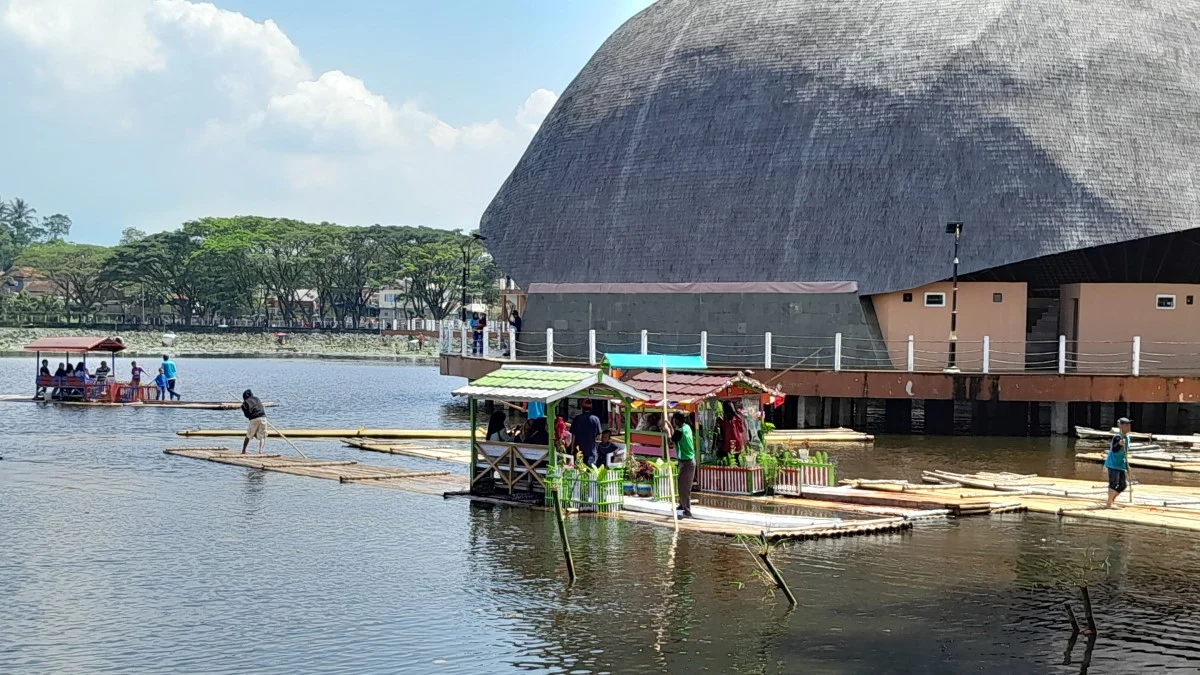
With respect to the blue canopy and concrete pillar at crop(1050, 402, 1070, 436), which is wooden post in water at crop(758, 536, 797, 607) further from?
concrete pillar at crop(1050, 402, 1070, 436)

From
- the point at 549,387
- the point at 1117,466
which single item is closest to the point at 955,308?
the point at 1117,466

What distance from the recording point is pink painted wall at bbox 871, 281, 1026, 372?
43.3 meters

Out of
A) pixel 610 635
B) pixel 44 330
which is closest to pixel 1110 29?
pixel 610 635

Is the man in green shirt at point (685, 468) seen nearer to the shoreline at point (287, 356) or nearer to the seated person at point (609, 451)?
the seated person at point (609, 451)

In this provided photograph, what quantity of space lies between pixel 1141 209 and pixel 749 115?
1224cm

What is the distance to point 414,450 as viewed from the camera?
35125 mm

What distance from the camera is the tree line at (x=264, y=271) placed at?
129 metres

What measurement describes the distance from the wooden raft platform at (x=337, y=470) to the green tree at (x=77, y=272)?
331 ft

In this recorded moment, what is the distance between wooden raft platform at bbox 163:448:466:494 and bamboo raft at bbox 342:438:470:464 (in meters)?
2.12

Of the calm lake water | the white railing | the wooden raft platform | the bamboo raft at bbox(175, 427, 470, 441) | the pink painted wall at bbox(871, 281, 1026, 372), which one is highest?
the pink painted wall at bbox(871, 281, 1026, 372)

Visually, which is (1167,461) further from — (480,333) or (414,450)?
(480,333)

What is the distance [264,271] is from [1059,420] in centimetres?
9948

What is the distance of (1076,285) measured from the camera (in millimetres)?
44719

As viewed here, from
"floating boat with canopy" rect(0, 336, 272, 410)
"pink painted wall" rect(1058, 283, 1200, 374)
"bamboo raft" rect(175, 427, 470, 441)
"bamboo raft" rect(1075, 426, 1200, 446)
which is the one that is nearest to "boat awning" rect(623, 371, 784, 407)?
"bamboo raft" rect(1075, 426, 1200, 446)
